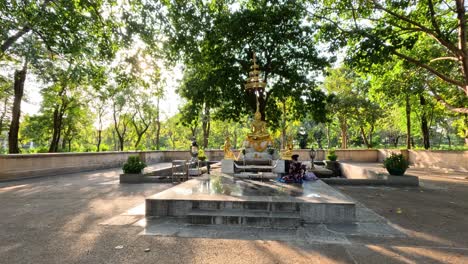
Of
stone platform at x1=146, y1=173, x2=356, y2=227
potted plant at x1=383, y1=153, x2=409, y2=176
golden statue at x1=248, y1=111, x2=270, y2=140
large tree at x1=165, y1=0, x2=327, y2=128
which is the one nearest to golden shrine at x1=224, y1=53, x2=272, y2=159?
golden statue at x1=248, y1=111, x2=270, y2=140

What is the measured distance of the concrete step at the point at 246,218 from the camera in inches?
240

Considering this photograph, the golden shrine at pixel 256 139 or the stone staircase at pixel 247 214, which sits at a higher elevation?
the golden shrine at pixel 256 139

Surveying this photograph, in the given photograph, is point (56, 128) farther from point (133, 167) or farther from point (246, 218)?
point (246, 218)

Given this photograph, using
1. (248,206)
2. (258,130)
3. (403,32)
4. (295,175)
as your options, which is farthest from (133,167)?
(403,32)

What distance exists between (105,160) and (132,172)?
11.7m

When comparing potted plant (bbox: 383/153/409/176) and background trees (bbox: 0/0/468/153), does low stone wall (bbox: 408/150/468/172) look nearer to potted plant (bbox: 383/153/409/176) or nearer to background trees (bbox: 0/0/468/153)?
background trees (bbox: 0/0/468/153)

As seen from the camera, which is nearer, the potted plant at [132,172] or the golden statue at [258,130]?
the potted plant at [132,172]

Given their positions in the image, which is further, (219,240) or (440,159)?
(440,159)

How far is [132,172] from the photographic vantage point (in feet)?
45.7

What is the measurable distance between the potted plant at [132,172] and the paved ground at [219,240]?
5326 mm

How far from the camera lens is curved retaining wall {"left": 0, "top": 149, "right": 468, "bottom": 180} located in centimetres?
1596

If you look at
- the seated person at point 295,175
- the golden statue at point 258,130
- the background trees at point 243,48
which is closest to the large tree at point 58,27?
the background trees at point 243,48

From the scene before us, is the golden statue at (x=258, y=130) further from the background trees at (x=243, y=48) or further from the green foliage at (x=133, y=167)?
the green foliage at (x=133, y=167)

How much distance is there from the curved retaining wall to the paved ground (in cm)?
990
